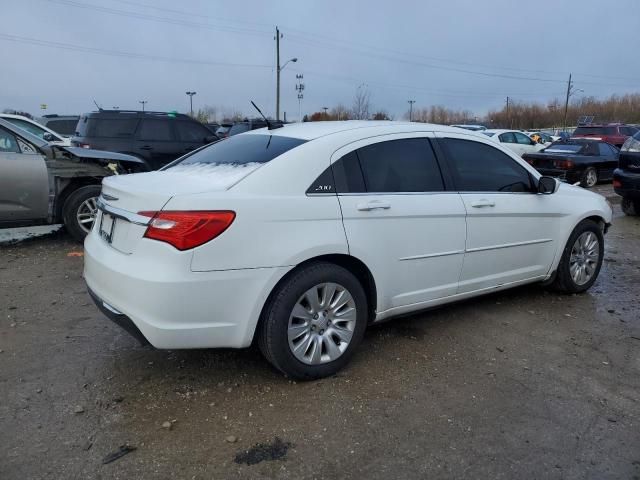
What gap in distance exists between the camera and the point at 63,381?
11.5 ft

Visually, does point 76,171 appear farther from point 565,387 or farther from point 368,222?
point 565,387

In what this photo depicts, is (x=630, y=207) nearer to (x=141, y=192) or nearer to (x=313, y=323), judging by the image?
(x=313, y=323)

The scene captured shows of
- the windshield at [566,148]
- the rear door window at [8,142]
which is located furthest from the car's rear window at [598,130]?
the rear door window at [8,142]

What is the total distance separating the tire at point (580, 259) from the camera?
17.1ft

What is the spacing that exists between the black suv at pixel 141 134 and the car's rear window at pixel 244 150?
7.89 m

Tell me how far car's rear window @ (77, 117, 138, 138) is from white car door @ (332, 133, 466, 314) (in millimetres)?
9336

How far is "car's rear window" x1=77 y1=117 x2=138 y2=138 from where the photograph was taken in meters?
11.8

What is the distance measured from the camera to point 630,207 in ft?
35.2

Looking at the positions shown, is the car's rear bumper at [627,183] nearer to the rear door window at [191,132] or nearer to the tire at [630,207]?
the tire at [630,207]

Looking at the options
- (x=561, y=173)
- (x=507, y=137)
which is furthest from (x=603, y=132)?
(x=561, y=173)

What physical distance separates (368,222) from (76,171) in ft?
16.2

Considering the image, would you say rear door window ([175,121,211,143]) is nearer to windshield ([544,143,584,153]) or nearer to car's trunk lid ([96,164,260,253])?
car's trunk lid ([96,164,260,253])

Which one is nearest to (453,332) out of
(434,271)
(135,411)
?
(434,271)

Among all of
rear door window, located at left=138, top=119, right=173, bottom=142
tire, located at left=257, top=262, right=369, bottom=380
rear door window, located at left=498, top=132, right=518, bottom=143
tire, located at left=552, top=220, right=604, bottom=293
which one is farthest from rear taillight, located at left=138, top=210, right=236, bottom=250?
rear door window, located at left=498, top=132, right=518, bottom=143
